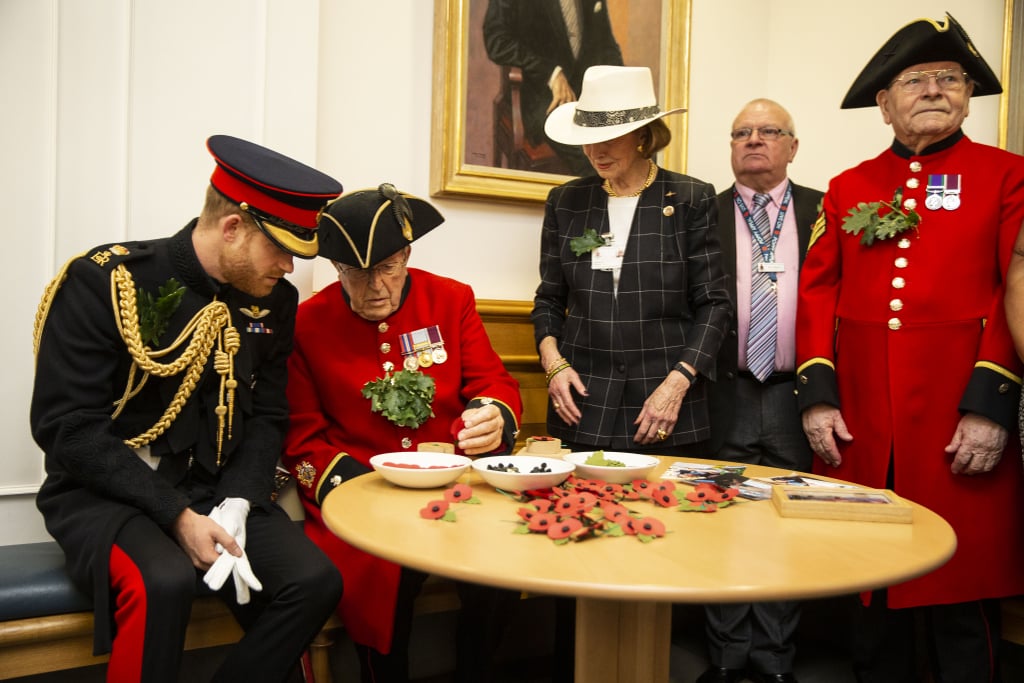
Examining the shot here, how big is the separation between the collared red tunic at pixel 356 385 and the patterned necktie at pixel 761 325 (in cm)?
89

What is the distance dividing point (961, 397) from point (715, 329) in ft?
2.43

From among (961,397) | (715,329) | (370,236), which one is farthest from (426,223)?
(961,397)

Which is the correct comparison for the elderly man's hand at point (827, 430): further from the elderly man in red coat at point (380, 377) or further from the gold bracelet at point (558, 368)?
the elderly man in red coat at point (380, 377)

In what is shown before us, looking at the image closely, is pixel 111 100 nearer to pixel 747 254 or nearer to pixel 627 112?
pixel 627 112

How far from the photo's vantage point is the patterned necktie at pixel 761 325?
2830 mm

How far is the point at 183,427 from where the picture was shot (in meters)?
2.12

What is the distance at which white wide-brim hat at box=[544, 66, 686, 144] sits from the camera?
2.59 m

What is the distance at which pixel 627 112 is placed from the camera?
8.55ft

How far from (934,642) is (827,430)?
2.39 feet

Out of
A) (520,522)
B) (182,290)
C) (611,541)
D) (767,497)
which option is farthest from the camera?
(182,290)

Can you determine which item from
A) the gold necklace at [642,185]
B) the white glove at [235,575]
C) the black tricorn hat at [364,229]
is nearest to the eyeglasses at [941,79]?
the gold necklace at [642,185]

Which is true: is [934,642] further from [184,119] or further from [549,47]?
[184,119]

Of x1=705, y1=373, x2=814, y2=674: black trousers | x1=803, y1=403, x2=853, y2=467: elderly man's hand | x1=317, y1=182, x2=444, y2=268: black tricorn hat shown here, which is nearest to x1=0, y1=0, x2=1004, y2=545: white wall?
x1=317, y1=182, x2=444, y2=268: black tricorn hat

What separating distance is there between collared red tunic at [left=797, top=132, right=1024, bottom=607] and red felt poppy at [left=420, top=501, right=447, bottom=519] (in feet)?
4.92
